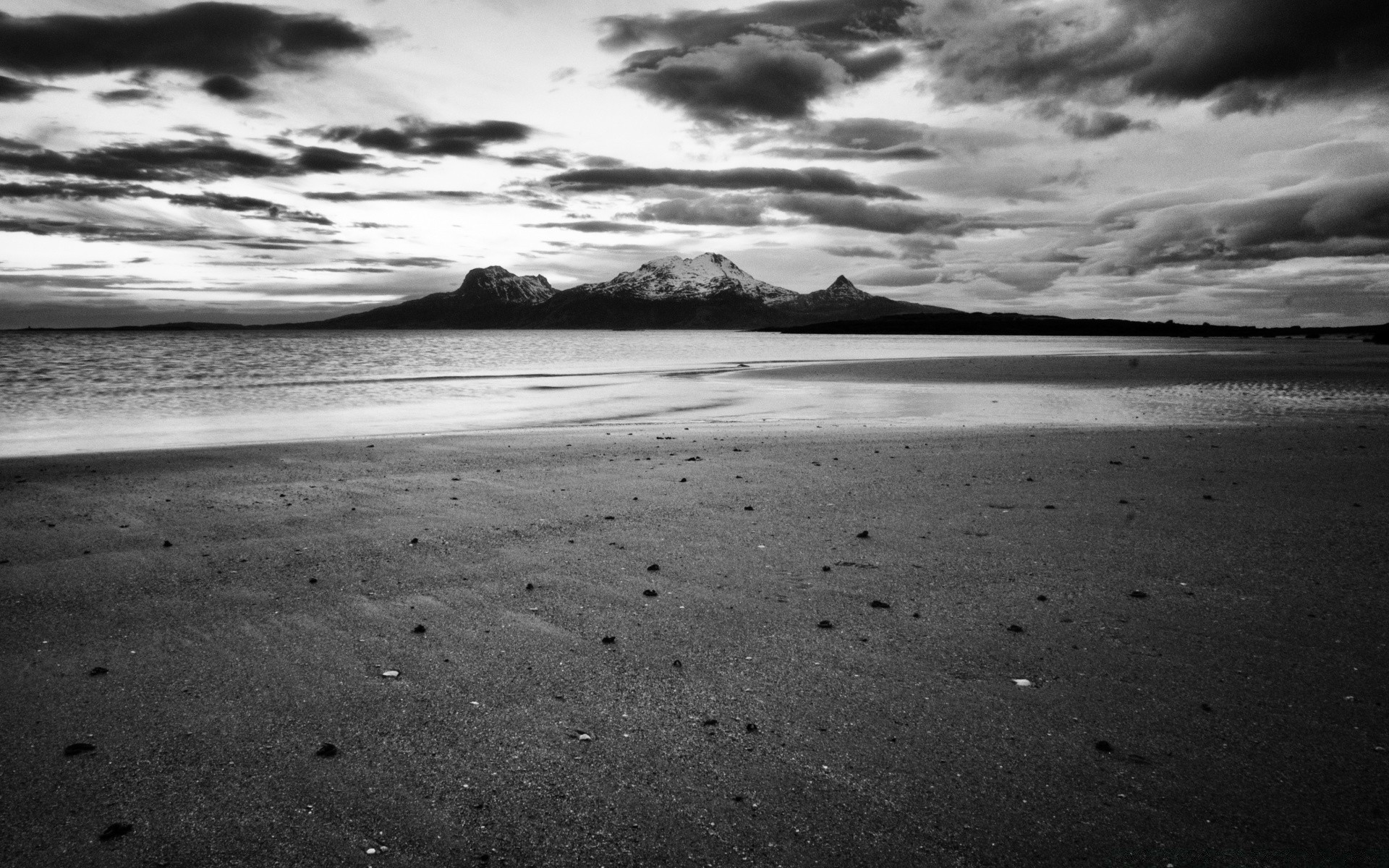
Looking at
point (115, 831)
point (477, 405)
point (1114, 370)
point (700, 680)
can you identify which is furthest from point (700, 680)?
point (1114, 370)

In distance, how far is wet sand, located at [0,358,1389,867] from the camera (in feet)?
12.3

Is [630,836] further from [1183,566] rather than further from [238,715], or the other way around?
[1183,566]

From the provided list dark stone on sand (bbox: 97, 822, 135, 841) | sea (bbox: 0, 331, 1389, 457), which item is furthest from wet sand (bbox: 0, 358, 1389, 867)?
sea (bbox: 0, 331, 1389, 457)

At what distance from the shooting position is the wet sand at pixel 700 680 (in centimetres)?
376

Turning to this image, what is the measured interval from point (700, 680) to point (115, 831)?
3.33 meters

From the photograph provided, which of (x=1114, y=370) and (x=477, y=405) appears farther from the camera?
(x=1114, y=370)

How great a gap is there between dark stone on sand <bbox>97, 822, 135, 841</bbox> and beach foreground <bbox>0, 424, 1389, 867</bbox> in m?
0.01

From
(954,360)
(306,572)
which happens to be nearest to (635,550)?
(306,572)

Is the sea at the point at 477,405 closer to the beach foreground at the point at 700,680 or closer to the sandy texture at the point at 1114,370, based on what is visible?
the sandy texture at the point at 1114,370

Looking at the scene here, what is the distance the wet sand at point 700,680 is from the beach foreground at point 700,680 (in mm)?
28

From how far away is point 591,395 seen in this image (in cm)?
3491

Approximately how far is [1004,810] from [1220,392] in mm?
31973

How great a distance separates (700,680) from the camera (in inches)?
210

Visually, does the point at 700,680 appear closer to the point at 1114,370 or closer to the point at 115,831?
the point at 115,831
